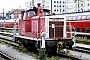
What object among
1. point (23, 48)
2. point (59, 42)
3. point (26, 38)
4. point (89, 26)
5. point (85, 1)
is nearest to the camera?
point (59, 42)

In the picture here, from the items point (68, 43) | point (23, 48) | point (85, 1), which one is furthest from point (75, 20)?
point (85, 1)

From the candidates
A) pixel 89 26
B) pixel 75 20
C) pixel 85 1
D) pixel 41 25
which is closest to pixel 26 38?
pixel 41 25

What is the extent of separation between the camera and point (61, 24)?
1255 cm

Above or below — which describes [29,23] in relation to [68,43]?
above

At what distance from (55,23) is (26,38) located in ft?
7.85

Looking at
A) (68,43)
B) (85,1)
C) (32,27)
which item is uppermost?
(85,1)

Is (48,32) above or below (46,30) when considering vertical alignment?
below

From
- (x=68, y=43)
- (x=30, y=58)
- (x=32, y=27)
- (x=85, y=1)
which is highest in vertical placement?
(x=85, y=1)

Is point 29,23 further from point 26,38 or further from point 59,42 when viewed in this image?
point 59,42

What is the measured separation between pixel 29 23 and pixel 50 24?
2.27 meters

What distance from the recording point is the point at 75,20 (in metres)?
24.1

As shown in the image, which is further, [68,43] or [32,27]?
[32,27]

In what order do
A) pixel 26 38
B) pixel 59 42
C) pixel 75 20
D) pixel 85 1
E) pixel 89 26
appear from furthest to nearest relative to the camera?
pixel 85 1, pixel 75 20, pixel 89 26, pixel 26 38, pixel 59 42

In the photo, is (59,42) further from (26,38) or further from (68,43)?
(26,38)
